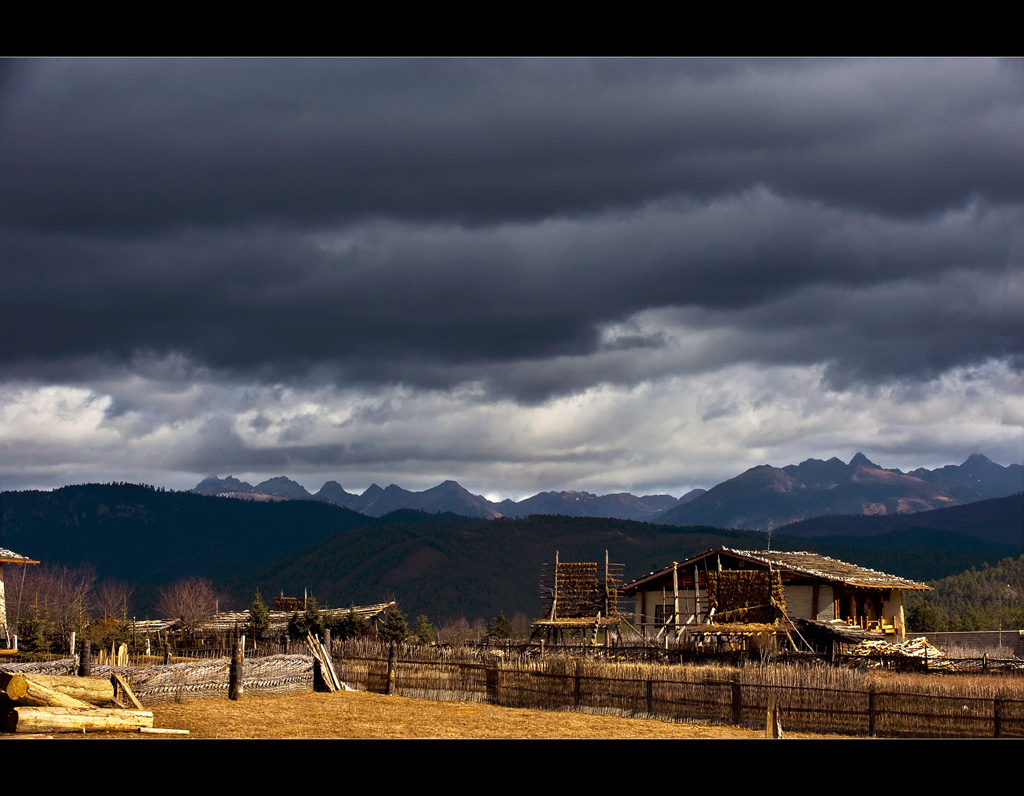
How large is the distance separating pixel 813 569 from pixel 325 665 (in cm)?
2654

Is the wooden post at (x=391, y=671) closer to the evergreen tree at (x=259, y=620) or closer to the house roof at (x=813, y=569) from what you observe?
the house roof at (x=813, y=569)

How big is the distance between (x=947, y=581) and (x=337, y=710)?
127 m

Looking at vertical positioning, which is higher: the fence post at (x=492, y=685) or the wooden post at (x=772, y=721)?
the wooden post at (x=772, y=721)

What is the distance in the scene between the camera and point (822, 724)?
2619 centimetres

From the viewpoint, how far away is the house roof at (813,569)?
46.5 metres

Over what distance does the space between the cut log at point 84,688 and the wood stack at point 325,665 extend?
1017 centimetres

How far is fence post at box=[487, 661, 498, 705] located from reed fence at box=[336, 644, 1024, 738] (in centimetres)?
3

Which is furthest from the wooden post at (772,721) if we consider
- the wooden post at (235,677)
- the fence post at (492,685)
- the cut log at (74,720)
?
the wooden post at (235,677)

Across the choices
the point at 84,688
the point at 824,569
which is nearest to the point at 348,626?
the point at 824,569

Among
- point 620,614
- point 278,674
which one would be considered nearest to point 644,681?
point 278,674

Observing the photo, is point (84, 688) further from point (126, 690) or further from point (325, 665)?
point (325, 665)
